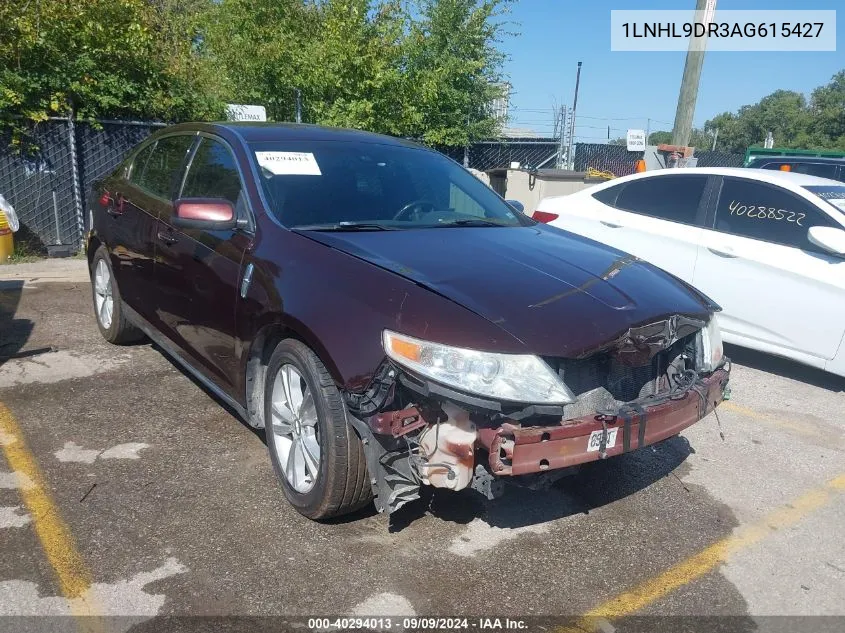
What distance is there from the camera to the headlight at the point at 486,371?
8.72 ft

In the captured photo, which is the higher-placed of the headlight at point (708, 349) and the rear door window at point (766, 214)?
the rear door window at point (766, 214)

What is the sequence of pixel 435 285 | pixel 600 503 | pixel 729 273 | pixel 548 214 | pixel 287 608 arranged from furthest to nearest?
pixel 548 214 → pixel 729 273 → pixel 600 503 → pixel 435 285 → pixel 287 608

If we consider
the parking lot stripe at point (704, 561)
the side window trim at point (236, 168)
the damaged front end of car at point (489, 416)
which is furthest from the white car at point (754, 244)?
the side window trim at point (236, 168)

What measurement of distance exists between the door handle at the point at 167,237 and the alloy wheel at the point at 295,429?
1305mm

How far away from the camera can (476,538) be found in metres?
3.28

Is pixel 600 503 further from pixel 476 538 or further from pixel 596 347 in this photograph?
pixel 596 347

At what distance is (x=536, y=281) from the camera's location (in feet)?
10.4

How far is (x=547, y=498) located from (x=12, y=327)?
15.8ft

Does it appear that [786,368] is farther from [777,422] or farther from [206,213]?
[206,213]

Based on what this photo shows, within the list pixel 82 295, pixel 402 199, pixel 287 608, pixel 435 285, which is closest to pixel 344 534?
pixel 287 608

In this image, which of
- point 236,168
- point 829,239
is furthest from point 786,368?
point 236,168

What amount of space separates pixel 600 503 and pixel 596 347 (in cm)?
117

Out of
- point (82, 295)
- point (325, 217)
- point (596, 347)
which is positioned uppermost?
point (325, 217)

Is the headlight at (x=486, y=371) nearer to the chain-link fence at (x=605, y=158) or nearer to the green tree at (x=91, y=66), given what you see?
the green tree at (x=91, y=66)
